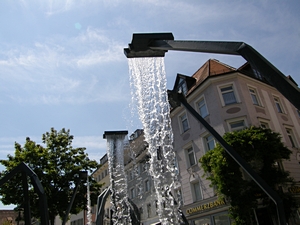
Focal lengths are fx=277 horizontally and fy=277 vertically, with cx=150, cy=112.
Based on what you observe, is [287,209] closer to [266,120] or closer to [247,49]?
[266,120]

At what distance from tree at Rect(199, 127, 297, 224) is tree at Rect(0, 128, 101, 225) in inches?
418

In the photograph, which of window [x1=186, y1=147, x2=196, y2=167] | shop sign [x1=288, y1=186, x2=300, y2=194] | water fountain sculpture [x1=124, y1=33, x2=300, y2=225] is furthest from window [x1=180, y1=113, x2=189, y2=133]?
water fountain sculpture [x1=124, y1=33, x2=300, y2=225]

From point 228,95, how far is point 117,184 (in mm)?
14328

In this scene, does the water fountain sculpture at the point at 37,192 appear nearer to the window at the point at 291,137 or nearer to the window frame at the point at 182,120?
the window frame at the point at 182,120

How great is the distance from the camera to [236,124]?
2138 cm

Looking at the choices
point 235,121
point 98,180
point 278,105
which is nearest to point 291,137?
point 278,105

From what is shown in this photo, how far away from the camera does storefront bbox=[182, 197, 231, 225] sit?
19.9m

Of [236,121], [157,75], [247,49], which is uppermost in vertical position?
[236,121]

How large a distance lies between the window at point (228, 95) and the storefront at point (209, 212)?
299 inches

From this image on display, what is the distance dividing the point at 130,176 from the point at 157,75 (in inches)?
1236

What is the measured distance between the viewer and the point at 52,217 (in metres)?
19.9

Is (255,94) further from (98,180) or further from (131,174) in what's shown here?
(98,180)

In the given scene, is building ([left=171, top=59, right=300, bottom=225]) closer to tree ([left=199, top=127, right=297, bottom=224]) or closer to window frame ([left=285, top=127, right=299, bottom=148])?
window frame ([left=285, top=127, right=299, bottom=148])

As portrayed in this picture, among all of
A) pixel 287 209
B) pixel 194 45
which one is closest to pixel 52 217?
pixel 287 209
